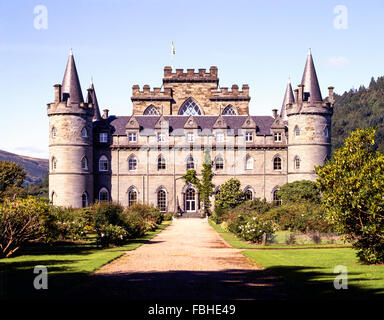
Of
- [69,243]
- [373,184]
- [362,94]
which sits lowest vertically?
[69,243]

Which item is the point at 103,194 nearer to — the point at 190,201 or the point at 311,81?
the point at 190,201

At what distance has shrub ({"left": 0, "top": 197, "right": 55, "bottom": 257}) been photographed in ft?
64.2

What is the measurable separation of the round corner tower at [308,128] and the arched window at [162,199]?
550 inches

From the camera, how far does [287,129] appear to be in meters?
54.2

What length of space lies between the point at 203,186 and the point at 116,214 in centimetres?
2654

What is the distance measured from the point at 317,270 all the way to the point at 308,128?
36.0 meters

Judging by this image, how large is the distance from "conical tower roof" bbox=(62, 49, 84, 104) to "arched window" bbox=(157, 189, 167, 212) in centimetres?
1307

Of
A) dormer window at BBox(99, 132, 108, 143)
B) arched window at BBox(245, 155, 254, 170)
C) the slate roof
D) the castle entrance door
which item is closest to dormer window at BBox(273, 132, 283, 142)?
the slate roof

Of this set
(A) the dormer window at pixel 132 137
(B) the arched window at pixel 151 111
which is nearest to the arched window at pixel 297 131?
(A) the dormer window at pixel 132 137

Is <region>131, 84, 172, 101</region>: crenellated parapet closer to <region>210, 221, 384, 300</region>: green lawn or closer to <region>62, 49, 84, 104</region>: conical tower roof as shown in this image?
<region>62, 49, 84, 104</region>: conical tower roof

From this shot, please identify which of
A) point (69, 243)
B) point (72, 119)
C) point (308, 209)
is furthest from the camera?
point (72, 119)

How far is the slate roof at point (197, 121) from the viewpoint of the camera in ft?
179
